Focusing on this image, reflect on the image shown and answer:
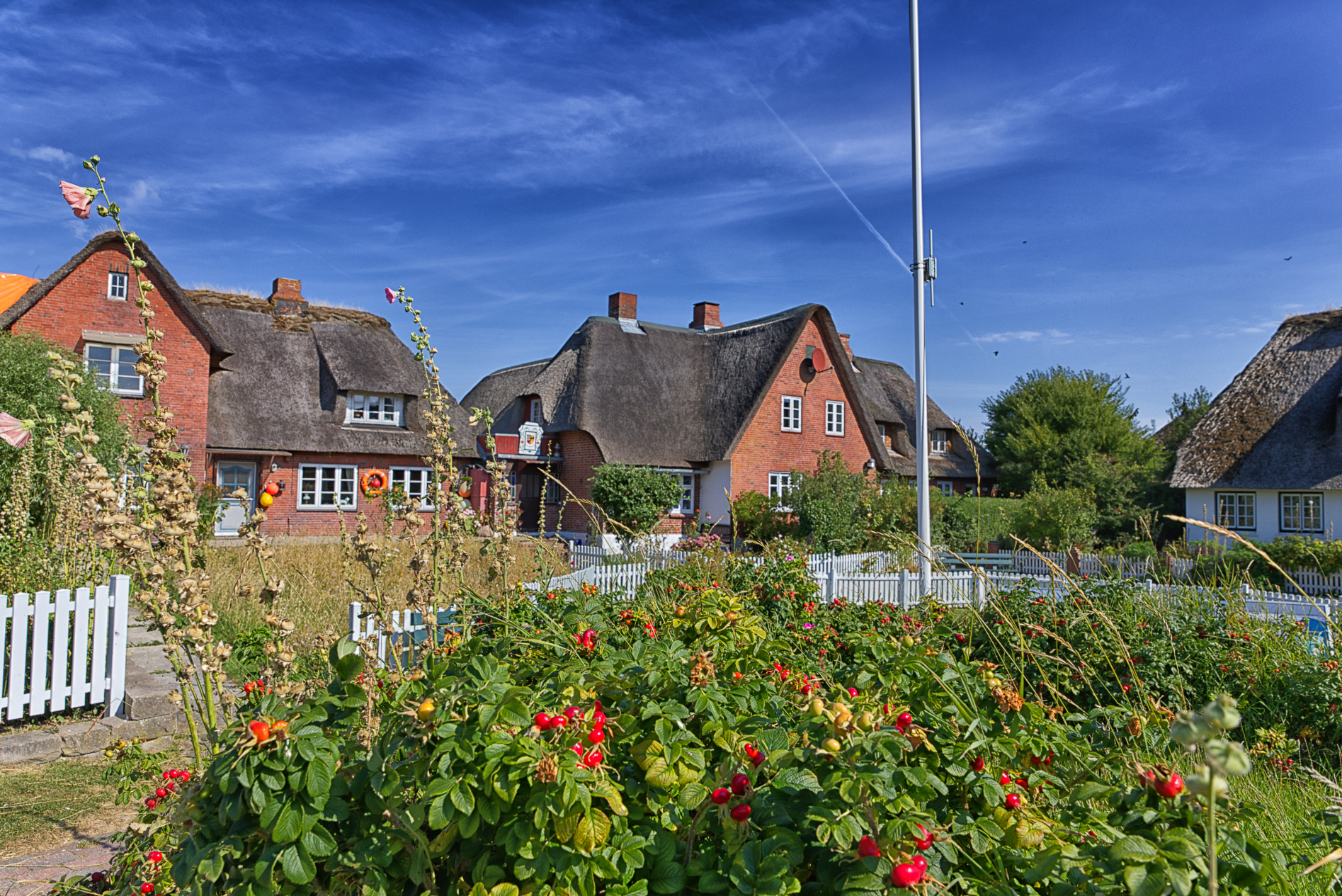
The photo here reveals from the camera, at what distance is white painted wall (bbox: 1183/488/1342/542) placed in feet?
70.7

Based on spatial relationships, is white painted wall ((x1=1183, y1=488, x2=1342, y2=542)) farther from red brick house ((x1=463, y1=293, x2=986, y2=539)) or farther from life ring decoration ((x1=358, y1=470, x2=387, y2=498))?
life ring decoration ((x1=358, y1=470, x2=387, y2=498))

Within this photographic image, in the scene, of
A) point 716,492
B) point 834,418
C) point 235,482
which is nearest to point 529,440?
point 716,492

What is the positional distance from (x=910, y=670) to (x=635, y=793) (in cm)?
95

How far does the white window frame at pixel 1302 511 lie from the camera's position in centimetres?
2200

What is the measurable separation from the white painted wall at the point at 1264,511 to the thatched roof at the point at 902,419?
7.09 m

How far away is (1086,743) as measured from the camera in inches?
90.4

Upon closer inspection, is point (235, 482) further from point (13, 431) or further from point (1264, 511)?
point (1264, 511)

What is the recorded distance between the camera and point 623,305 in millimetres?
27469

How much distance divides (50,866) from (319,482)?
21049 millimetres

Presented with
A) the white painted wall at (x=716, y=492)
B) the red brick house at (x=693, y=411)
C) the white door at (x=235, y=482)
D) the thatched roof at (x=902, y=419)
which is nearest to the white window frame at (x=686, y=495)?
the red brick house at (x=693, y=411)

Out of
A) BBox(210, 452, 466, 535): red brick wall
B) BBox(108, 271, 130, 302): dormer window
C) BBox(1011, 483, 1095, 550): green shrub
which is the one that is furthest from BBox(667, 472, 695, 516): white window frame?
BBox(108, 271, 130, 302): dormer window

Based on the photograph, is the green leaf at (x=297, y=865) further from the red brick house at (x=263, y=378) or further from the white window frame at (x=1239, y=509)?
the white window frame at (x=1239, y=509)

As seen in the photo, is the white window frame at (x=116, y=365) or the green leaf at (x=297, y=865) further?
the white window frame at (x=116, y=365)

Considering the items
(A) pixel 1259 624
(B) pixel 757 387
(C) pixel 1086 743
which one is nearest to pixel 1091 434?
(B) pixel 757 387
